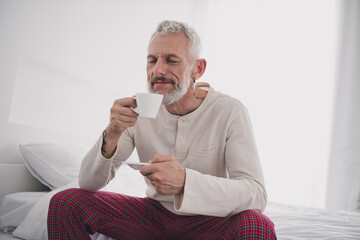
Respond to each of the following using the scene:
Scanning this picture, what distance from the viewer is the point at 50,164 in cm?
182

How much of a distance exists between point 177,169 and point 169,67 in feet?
1.99

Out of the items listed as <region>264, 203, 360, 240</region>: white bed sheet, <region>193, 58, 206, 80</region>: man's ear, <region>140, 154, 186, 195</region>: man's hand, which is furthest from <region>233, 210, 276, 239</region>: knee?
<region>193, 58, 206, 80</region>: man's ear

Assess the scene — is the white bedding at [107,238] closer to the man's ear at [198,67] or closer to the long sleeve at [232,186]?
the long sleeve at [232,186]

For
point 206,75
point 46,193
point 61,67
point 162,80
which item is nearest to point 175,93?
point 162,80

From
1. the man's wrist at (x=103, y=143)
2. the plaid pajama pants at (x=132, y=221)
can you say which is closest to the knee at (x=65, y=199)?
the plaid pajama pants at (x=132, y=221)

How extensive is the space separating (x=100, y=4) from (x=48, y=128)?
3.63 feet

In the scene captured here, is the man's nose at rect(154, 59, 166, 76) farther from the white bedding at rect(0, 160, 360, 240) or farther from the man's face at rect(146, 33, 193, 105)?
the white bedding at rect(0, 160, 360, 240)

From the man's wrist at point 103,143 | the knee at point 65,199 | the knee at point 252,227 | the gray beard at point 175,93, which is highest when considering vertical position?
the gray beard at point 175,93

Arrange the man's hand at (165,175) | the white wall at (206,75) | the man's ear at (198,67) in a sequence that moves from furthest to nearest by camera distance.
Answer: the white wall at (206,75)
the man's ear at (198,67)
the man's hand at (165,175)

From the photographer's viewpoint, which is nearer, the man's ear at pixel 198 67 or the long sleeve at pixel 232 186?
the long sleeve at pixel 232 186

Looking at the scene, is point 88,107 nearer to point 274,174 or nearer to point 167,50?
point 167,50

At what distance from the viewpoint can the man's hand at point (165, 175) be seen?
97 cm

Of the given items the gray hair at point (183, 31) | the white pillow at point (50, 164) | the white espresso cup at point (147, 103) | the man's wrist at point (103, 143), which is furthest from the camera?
the white pillow at point (50, 164)

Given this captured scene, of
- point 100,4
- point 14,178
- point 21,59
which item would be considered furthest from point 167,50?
point 100,4
